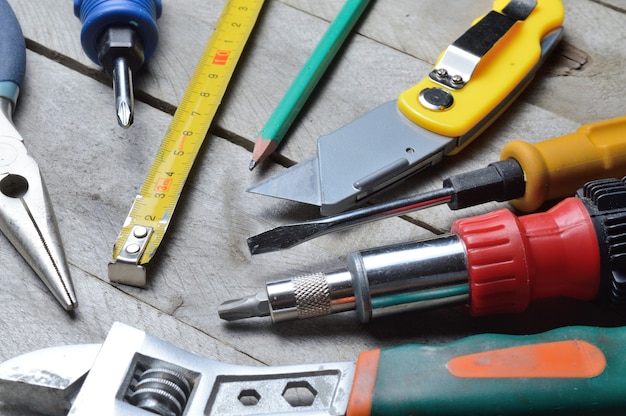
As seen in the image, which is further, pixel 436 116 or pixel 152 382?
pixel 436 116

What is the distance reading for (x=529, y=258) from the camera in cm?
70

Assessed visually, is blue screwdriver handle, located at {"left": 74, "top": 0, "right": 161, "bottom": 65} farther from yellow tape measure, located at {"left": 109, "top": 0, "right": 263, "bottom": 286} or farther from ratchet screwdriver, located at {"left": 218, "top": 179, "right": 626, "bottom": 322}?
ratchet screwdriver, located at {"left": 218, "top": 179, "right": 626, "bottom": 322}

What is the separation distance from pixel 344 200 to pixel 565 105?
0.99 ft

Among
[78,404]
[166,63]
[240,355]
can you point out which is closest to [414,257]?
[240,355]

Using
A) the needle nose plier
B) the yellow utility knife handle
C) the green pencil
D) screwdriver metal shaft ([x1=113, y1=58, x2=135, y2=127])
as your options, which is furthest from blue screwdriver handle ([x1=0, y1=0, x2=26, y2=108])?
the yellow utility knife handle

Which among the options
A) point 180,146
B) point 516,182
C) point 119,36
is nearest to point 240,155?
point 180,146

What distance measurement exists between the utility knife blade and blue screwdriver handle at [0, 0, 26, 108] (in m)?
0.30

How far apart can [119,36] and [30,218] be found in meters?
0.24

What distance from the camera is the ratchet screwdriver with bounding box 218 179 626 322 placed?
696 mm

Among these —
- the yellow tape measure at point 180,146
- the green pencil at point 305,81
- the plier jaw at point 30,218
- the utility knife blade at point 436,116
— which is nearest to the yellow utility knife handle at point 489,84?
the utility knife blade at point 436,116

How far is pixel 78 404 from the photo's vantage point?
0.64 m

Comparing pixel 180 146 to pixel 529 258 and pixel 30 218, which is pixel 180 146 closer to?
pixel 30 218

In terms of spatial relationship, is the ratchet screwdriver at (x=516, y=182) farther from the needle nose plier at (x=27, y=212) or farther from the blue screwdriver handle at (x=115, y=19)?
the blue screwdriver handle at (x=115, y=19)

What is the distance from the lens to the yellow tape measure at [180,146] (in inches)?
30.8
